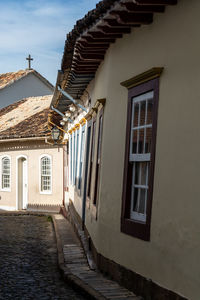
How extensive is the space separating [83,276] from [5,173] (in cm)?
1953

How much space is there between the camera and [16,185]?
88.3ft

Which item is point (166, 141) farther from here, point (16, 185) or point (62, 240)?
point (16, 185)

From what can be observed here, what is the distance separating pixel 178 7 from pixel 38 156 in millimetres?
19621

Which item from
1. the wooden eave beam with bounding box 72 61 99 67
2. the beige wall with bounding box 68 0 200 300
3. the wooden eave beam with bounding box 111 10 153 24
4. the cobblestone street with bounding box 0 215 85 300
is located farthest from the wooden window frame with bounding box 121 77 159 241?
the wooden eave beam with bounding box 72 61 99 67

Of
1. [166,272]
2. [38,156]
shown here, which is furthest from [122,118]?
[38,156]

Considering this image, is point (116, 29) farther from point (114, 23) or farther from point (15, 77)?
point (15, 77)

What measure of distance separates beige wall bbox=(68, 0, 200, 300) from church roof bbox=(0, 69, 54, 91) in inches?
1099

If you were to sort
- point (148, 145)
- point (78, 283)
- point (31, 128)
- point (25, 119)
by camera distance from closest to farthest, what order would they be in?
point (148, 145), point (78, 283), point (31, 128), point (25, 119)

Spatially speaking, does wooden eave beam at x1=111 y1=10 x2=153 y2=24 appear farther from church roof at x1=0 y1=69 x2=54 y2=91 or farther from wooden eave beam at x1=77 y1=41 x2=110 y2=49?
church roof at x1=0 y1=69 x2=54 y2=91

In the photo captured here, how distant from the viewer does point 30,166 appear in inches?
1020

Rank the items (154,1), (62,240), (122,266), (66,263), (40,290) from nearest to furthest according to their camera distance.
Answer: (154,1) < (122,266) < (40,290) < (66,263) < (62,240)

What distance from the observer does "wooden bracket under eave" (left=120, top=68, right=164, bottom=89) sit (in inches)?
273

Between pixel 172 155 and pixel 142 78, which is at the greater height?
pixel 142 78

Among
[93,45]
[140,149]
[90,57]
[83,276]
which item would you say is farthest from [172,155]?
[90,57]
